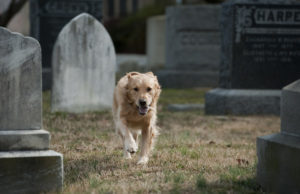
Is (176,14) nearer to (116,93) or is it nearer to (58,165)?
(116,93)

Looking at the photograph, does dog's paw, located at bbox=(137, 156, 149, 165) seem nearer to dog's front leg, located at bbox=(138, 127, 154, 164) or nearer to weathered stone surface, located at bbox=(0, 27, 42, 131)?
dog's front leg, located at bbox=(138, 127, 154, 164)

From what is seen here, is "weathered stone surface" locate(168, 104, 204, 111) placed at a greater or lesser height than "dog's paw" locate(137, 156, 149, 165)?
greater

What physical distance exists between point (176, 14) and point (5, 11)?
5772 millimetres

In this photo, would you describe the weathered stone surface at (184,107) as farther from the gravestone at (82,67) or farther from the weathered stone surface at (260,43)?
the gravestone at (82,67)

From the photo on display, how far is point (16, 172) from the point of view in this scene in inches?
165

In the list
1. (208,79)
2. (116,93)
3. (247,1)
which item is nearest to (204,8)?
(208,79)

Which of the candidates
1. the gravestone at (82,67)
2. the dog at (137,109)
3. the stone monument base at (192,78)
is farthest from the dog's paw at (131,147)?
the stone monument base at (192,78)

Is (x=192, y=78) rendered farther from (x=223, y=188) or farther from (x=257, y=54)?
(x=223, y=188)

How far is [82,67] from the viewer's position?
1006cm

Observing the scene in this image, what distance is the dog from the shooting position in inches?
207

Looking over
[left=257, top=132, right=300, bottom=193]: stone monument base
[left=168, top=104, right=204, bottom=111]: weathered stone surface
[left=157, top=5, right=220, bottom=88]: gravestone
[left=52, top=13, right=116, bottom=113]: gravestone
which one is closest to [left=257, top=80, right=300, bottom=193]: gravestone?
[left=257, top=132, right=300, bottom=193]: stone monument base

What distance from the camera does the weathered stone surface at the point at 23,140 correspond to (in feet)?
13.8

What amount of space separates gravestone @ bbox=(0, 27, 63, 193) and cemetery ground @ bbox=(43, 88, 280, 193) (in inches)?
10.0

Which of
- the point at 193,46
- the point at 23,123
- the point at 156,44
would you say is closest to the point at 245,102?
the point at 193,46
